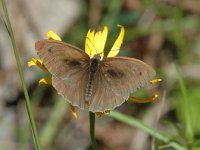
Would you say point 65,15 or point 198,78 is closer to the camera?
point 198,78

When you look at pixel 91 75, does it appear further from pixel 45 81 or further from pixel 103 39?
pixel 103 39

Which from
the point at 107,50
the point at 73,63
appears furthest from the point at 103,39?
the point at 107,50

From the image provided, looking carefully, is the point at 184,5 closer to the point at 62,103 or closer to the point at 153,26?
the point at 153,26

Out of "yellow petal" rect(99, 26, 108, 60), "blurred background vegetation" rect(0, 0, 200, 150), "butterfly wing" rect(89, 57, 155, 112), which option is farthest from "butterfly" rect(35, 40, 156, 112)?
"blurred background vegetation" rect(0, 0, 200, 150)

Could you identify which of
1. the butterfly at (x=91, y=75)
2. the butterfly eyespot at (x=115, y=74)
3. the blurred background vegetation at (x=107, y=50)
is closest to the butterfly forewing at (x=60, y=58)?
the butterfly at (x=91, y=75)

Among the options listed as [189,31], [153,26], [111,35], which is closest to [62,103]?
[111,35]

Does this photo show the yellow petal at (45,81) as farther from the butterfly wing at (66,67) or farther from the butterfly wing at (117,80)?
the butterfly wing at (117,80)
